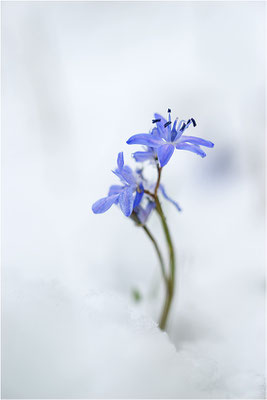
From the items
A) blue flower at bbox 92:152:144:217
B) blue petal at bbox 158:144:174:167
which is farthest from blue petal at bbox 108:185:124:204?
blue petal at bbox 158:144:174:167

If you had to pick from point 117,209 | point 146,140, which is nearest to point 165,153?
point 146,140

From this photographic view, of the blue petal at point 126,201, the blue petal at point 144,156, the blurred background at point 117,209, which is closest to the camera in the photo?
the blurred background at point 117,209

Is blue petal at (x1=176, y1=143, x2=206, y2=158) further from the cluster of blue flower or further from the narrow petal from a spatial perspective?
the narrow petal

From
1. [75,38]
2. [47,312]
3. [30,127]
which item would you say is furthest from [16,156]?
[47,312]

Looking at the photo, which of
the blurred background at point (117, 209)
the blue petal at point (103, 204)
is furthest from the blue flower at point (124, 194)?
the blurred background at point (117, 209)

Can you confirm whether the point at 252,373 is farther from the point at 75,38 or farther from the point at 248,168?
the point at 75,38

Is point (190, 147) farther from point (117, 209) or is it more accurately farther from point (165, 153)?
point (117, 209)

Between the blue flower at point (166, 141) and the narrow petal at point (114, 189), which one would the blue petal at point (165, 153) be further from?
the narrow petal at point (114, 189)
